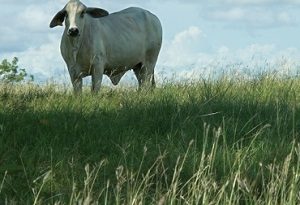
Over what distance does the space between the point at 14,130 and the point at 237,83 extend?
4069 mm

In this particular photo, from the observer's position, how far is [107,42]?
11.6m

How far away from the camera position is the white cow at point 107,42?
10.7 m

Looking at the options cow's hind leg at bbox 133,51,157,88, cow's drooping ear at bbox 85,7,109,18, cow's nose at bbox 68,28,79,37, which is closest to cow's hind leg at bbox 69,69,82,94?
cow's nose at bbox 68,28,79,37

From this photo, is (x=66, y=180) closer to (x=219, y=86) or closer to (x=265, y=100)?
(x=265, y=100)

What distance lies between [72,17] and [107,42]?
1.12 m

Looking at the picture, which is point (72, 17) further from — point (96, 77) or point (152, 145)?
point (152, 145)

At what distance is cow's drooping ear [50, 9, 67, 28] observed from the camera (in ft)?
35.7

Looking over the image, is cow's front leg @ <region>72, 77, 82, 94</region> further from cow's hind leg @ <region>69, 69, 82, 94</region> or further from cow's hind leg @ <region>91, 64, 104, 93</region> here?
cow's hind leg @ <region>91, 64, 104, 93</region>

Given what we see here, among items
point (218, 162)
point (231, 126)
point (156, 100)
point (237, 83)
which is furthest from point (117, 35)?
point (218, 162)

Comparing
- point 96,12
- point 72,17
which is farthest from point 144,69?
point 72,17

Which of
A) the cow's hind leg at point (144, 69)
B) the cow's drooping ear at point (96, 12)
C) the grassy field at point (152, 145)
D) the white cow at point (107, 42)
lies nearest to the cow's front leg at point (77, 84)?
the white cow at point (107, 42)

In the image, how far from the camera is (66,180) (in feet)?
15.1

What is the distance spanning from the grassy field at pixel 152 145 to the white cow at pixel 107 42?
2.31 metres

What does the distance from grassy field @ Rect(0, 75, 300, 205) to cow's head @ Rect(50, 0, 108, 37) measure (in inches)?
82.2
